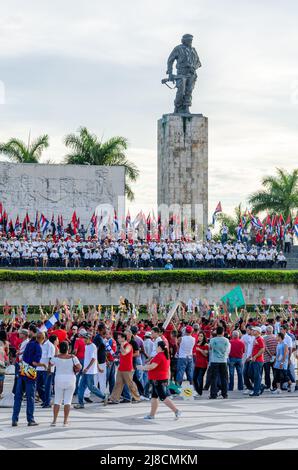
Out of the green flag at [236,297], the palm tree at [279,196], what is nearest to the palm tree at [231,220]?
the palm tree at [279,196]

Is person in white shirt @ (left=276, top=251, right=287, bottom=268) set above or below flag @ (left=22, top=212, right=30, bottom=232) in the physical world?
below

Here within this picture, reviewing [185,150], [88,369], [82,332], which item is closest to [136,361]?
[82,332]

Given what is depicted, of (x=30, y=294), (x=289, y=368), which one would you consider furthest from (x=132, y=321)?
(x=30, y=294)

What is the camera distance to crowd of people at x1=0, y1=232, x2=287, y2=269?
3662cm

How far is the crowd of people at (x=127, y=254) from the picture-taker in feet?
120

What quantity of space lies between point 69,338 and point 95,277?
1607 centimetres

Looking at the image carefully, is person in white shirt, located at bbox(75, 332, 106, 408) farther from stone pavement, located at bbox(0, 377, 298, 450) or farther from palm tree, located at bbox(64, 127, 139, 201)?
palm tree, located at bbox(64, 127, 139, 201)

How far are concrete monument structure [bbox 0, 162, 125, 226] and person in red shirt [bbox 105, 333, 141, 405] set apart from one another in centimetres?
2951

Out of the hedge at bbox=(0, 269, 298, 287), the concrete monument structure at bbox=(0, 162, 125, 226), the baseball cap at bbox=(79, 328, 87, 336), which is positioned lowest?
the baseball cap at bbox=(79, 328, 87, 336)

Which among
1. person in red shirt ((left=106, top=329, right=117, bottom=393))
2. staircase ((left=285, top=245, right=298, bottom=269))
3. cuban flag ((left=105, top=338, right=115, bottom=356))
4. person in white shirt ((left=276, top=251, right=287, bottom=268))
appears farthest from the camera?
staircase ((left=285, top=245, right=298, bottom=269))

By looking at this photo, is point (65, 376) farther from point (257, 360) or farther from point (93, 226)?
point (93, 226)

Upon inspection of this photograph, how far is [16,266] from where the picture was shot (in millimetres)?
36688

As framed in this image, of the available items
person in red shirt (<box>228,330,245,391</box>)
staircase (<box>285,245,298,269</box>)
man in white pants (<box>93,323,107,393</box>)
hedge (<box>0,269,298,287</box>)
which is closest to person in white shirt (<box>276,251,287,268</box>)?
staircase (<box>285,245,298,269</box>)

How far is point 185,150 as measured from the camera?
146 feet
